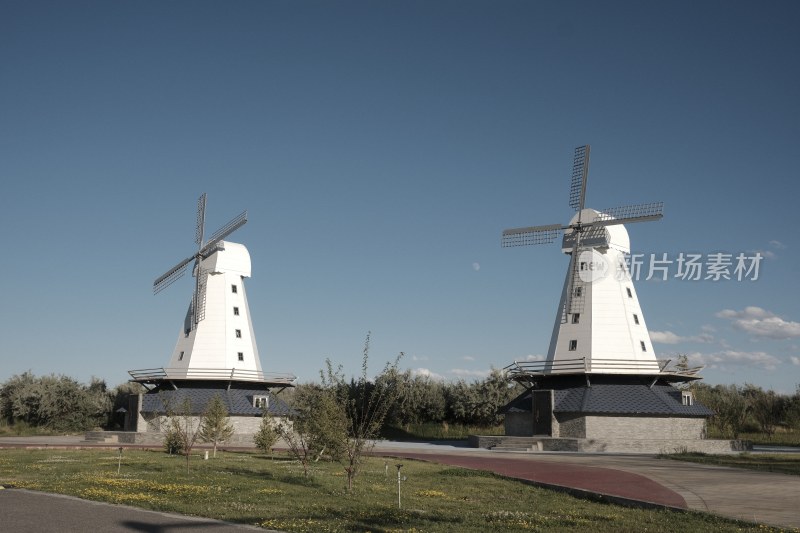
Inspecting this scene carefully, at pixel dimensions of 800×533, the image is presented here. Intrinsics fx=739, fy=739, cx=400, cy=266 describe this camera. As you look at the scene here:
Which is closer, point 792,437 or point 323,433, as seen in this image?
point 323,433

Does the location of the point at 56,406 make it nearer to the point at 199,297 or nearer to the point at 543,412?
the point at 199,297

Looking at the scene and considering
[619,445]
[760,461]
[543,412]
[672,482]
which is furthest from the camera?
[543,412]

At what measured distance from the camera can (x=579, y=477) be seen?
71.2ft

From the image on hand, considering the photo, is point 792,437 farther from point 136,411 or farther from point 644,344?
point 136,411

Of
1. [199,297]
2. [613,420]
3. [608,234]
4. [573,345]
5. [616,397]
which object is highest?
[608,234]

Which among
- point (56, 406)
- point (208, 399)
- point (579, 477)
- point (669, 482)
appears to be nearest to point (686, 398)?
point (579, 477)

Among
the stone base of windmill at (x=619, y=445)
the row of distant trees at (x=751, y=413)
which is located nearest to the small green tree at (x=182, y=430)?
the stone base of windmill at (x=619, y=445)

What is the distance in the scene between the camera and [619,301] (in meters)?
41.8

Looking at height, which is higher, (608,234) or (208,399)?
(608,234)

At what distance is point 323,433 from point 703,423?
2734cm

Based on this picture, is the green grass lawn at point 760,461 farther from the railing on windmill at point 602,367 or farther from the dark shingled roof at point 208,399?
the dark shingled roof at point 208,399

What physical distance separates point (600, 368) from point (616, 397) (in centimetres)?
171

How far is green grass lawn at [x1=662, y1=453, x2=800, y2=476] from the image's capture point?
2317cm

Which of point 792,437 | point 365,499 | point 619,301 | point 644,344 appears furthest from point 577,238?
point 365,499
